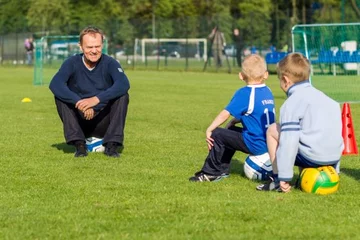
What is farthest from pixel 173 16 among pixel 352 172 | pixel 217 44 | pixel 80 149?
pixel 352 172

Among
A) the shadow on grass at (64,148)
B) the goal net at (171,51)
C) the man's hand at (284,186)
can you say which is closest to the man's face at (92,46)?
the shadow on grass at (64,148)

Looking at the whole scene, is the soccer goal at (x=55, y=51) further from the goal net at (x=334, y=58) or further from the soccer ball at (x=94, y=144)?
the soccer ball at (x=94, y=144)

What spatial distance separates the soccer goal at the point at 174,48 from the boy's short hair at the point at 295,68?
3643 centimetres

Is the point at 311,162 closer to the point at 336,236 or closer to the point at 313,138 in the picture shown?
the point at 313,138

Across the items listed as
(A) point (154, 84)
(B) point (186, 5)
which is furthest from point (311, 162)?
(B) point (186, 5)

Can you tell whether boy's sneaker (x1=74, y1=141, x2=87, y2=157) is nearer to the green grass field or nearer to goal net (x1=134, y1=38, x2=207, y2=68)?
the green grass field

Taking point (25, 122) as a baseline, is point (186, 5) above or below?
above

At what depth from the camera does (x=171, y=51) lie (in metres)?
46.1

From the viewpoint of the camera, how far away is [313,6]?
4956cm

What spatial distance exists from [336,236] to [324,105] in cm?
180

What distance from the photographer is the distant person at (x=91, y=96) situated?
982 cm

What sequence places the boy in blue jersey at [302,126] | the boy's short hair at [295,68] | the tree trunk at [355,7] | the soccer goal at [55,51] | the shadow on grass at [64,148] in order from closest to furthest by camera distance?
the boy in blue jersey at [302,126] → the boy's short hair at [295,68] → the shadow on grass at [64,148] → the soccer goal at [55,51] → the tree trunk at [355,7]

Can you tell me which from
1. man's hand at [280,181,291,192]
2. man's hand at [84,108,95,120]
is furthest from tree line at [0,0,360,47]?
man's hand at [280,181,291,192]

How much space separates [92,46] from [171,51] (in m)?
36.3
